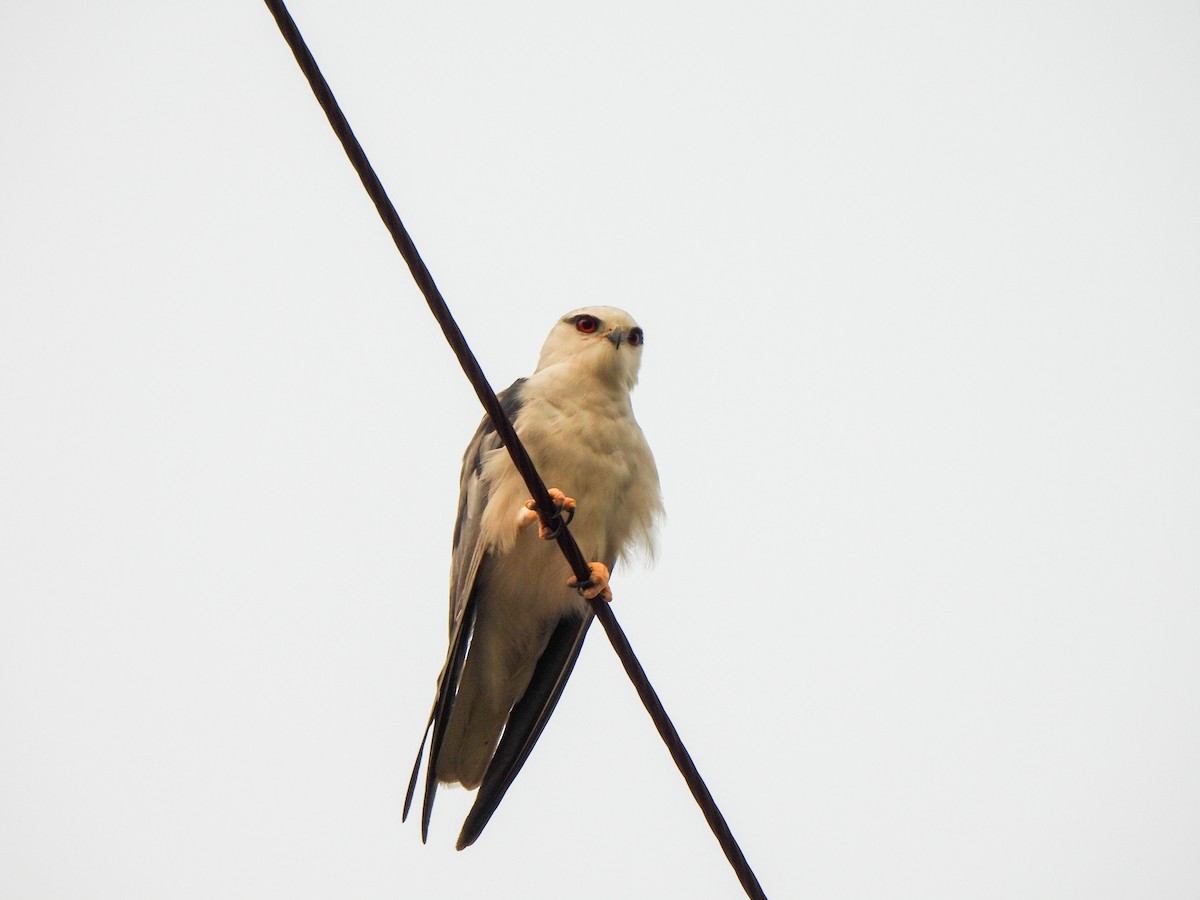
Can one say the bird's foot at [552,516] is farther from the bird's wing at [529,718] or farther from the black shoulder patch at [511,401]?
the bird's wing at [529,718]

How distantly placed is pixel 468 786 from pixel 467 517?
1146 millimetres

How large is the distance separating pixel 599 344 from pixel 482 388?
87.1 inches

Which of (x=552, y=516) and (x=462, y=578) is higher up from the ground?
(x=462, y=578)

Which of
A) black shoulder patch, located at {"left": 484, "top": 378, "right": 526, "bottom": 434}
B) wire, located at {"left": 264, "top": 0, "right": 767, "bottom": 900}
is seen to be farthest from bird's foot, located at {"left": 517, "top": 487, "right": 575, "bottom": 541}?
black shoulder patch, located at {"left": 484, "top": 378, "right": 526, "bottom": 434}

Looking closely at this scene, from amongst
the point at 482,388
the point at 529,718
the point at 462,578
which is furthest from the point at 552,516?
the point at 529,718

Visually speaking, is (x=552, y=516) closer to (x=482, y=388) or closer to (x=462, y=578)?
(x=482, y=388)

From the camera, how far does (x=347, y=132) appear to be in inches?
86.0

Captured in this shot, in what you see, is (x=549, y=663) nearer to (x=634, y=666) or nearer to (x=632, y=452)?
(x=632, y=452)

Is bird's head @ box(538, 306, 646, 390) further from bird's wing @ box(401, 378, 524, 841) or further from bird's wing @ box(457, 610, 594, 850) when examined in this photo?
bird's wing @ box(457, 610, 594, 850)

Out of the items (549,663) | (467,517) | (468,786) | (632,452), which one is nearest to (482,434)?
(467,517)

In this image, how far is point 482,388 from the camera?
2.54 meters

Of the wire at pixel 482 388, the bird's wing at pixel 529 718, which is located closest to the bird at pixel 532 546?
the bird's wing at pixel 529 718

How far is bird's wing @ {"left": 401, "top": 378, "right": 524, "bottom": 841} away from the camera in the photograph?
12.9 feet

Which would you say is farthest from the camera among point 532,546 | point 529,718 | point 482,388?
point 529,718
